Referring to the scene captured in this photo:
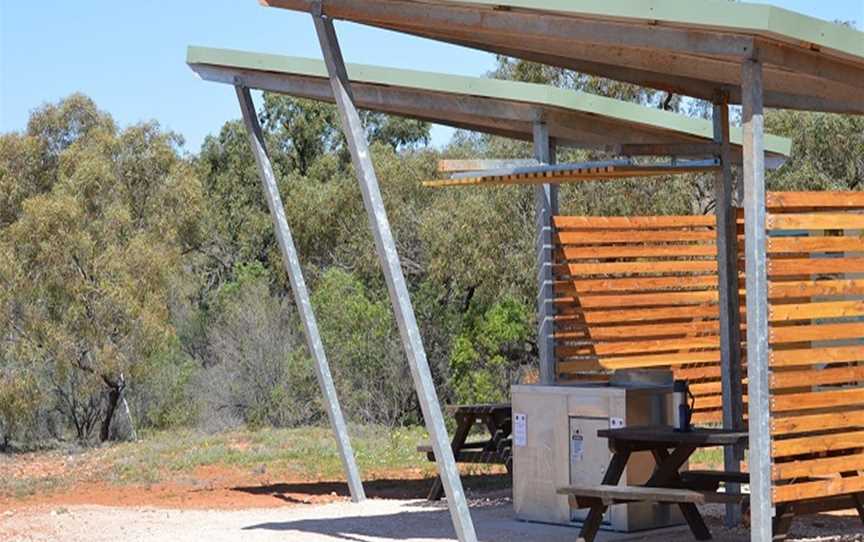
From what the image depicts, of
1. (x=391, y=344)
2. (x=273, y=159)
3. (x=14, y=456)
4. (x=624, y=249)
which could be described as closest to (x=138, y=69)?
(x=273, y=159)

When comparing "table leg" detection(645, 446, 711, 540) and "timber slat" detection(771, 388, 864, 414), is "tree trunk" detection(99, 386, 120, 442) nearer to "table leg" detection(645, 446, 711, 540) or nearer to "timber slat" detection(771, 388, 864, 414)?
"table leg" detection(645, 446, 711, 540)

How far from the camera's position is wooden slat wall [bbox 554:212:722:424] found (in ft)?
40.7

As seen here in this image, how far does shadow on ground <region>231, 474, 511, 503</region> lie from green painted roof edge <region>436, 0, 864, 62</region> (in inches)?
255

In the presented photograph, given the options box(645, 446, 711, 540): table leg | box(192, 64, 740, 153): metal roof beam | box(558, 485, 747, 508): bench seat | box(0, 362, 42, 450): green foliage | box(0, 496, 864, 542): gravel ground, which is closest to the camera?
box(558, 485, 747, 508): bench seat

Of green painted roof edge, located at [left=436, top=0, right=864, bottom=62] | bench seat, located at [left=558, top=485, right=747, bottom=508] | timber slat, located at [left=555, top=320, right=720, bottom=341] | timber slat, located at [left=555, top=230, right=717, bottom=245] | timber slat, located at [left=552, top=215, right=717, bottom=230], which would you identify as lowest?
bench seat, located at [left=558, top=485, right=747, bottom=508]

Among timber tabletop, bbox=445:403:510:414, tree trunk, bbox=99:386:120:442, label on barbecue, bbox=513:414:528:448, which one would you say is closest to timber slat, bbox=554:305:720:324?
timber tabletop, bbox=445:403:510:414

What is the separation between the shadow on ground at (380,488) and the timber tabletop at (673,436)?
408cm

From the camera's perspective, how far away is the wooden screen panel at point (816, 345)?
8359 millimetres

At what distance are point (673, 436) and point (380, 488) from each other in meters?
5.46

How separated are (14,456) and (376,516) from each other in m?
11.3

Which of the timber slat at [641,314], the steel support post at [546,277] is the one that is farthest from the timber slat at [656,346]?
the steel support post at [546,277]

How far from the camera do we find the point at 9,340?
78.2 ft

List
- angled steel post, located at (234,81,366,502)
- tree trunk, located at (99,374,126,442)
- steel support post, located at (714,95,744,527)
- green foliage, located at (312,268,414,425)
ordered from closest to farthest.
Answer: steel support post, located at (714,95,744,527) → angled steel post, located at (234,81,366,502) → tree trunk, located at (99,374,126,442) → green foliage, located at (312,268,414,425)

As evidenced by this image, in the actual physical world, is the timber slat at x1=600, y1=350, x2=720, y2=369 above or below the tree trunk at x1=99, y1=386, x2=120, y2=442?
above
